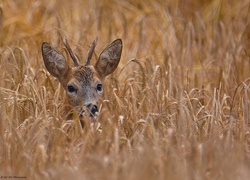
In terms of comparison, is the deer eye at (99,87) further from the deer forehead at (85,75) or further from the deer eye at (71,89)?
the deer eye at (71,89)

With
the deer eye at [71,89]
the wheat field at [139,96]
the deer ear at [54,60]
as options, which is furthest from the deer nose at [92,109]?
the deer ear at [54,60]

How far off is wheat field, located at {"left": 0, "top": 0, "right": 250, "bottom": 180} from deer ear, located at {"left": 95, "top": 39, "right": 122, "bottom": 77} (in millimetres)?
186

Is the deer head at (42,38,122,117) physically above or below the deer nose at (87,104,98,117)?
above

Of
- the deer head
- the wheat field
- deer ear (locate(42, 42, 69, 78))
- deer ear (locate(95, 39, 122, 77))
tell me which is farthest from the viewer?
deer ear (locate(95, 39, 122, 77))

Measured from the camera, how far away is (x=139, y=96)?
811 cm

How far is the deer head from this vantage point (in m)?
7.55

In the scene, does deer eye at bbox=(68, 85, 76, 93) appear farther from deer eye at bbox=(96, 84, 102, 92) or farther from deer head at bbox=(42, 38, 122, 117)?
deer eye at bbox=(96, 84, 102, 92)

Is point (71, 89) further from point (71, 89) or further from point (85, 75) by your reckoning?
point (85, 75)

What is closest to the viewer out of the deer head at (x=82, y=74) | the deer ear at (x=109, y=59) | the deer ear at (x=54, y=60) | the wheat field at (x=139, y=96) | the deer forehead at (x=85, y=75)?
the wheat field at (x=139, y=96)

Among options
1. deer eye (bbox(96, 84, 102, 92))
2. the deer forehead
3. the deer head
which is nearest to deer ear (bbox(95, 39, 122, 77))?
the deer head

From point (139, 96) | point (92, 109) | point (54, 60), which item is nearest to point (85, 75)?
point (54, 60)

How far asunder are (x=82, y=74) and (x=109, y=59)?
1.36 ft

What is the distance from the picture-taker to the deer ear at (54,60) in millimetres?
7875

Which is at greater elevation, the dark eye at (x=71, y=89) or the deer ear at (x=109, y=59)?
the deer ear at (x=109, y=59)
